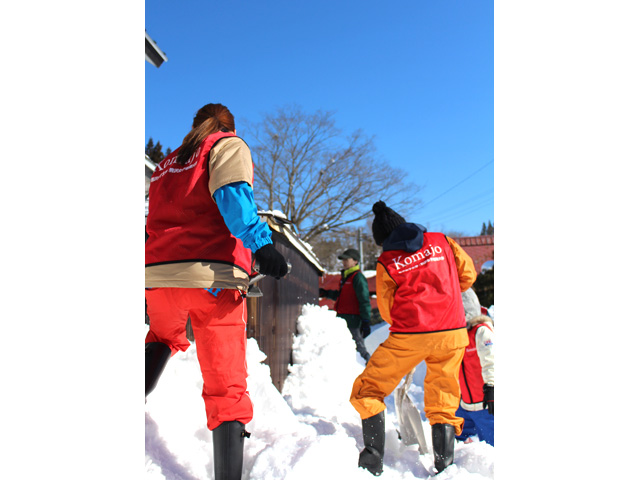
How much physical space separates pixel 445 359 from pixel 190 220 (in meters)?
1.47

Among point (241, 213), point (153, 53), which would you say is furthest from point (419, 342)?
point (153, 53)

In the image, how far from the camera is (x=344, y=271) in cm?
680

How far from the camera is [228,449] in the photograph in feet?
5.10

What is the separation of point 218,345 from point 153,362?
297mm

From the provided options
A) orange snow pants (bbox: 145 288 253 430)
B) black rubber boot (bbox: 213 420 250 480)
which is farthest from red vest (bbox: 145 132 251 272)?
black rubber boot (bbox: 213 420 250 480)

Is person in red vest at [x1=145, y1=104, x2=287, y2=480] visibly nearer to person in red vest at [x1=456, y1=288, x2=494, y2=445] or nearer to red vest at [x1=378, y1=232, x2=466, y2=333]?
red vest at [x1=378, y1=232, x2=466, y2=333]

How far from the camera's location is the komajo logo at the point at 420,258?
238cm

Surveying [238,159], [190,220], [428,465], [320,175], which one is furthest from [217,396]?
[320,175]

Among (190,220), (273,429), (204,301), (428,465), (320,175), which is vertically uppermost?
(320,175)

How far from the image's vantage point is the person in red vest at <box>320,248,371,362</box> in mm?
6461

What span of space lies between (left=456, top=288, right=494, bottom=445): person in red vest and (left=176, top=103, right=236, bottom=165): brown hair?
2109 mm

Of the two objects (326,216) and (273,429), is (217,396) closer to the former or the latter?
(273,429)

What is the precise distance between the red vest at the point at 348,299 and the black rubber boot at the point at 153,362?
494cm

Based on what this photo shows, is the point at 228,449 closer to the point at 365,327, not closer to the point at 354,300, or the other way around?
the point at 354,300
